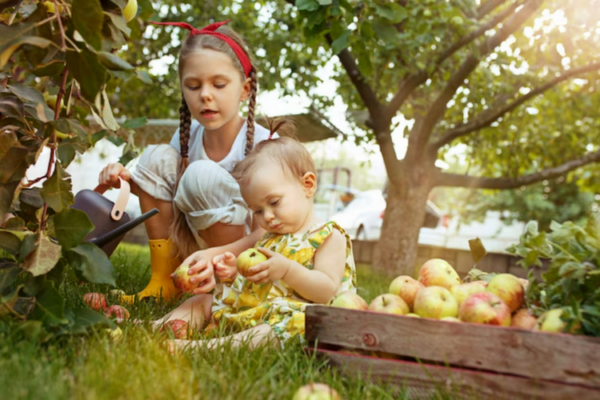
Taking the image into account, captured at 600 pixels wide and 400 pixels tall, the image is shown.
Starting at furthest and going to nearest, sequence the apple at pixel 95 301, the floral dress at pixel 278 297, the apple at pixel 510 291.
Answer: the apple at pixel 95 301 < the floral dress at pixel 278 297 < the apple at pixel 510 291

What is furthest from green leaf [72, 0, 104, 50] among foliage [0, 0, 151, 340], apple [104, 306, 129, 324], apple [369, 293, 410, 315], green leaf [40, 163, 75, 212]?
apple [369, 293, 410, 315]

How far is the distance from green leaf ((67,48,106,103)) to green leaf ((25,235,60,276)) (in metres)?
0.42

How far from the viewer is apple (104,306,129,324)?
74.5 inches

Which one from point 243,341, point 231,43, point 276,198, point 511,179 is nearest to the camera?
point 243,341

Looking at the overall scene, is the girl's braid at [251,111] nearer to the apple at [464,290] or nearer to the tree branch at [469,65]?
the apple at [464,290]

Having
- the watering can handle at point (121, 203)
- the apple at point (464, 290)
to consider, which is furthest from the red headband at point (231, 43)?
the apple at point (464, 290)

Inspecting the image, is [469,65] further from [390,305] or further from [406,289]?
[390,305]

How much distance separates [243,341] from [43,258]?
612mm

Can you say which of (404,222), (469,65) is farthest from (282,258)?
(404,222)

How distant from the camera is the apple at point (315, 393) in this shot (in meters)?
1.23

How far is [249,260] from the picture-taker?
179 centimetres

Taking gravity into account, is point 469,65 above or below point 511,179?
above

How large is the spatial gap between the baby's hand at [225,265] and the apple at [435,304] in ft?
2.19

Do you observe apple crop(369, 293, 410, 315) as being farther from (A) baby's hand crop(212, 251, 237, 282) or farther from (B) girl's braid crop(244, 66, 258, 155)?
(B) girl's braid crop(244, 66, 258, 155)
